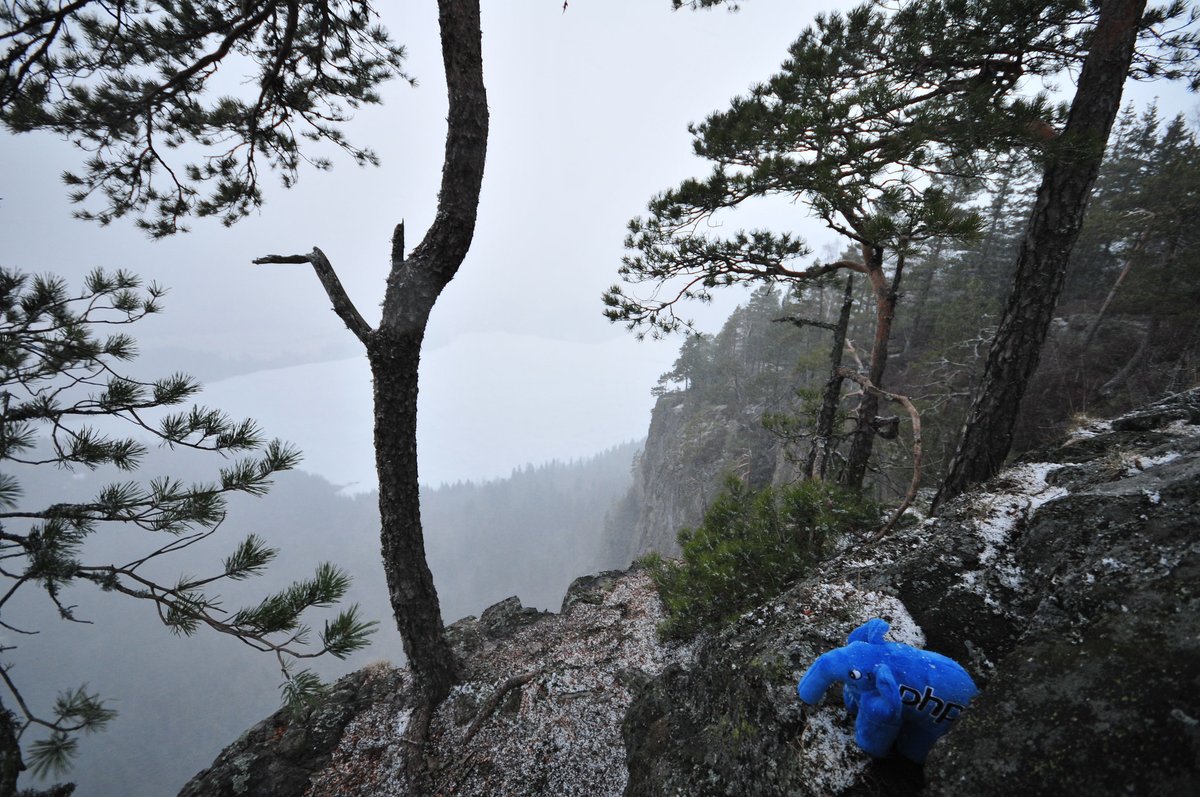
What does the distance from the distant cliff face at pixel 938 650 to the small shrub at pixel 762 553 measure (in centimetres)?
27

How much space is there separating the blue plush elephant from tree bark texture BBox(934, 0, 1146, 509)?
336 cm

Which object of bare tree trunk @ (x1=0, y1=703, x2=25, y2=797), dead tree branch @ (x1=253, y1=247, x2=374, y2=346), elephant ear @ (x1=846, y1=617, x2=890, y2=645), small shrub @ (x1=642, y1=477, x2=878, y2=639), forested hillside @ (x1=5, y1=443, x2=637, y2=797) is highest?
dead tree branch @ (x1=253, y1=247, x2=374, y2=346)

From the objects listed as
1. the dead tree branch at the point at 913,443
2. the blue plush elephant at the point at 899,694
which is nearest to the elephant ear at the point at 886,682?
the blue plush elephant at the point at 899,694

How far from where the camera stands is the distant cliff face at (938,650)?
1.26m

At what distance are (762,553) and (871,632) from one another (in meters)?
2.29

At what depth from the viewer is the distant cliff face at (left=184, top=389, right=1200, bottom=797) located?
1.26m

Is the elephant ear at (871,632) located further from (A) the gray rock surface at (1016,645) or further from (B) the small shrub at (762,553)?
(B) the small shrub at (762,553)

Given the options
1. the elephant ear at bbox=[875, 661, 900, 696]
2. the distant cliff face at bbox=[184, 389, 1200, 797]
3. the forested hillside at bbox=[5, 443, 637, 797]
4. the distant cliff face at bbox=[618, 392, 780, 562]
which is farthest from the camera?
the forested hillside at bbox=[5, 443, 637, 797]


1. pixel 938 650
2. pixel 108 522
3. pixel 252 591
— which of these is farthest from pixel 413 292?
pixel 252 591

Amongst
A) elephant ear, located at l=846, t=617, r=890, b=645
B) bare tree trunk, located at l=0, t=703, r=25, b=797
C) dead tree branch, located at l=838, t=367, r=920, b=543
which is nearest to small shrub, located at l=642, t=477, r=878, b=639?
dead tree branch, located at l=838, t=367, r=920, b=543

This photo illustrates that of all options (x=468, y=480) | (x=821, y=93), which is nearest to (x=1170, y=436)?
(x=821, y=93)

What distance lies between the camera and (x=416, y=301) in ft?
10.3

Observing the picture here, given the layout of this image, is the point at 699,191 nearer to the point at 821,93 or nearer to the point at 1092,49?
the point at 821,93

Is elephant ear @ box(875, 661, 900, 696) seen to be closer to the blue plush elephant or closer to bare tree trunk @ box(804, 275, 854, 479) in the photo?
the blue plush elephant
